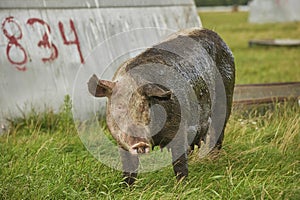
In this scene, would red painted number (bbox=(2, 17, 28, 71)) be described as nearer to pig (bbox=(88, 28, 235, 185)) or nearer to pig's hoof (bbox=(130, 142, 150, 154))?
pig (bbox=(88, 28, 235, 185))

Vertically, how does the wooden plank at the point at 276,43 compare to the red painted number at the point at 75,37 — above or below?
below

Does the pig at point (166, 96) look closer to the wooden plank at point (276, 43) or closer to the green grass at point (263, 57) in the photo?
the green grass at point (263, 57)

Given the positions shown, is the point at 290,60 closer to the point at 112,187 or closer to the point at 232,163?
the point at 232,163

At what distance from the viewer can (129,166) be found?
4.93 metres

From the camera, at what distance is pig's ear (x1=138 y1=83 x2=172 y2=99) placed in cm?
423

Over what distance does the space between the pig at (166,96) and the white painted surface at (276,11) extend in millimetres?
25000

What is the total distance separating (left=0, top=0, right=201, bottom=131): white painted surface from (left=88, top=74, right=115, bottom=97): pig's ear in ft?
8.68

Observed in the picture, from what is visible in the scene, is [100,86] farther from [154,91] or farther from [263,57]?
[263,57]

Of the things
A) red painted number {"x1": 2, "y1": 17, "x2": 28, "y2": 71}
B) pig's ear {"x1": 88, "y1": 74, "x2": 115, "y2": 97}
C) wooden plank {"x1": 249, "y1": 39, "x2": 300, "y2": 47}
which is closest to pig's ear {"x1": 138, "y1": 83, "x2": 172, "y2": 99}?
pig's ear {"x1": 88, "y1": 74, "x2": 115, "y2": 97}

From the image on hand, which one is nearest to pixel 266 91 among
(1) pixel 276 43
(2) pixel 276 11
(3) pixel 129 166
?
(3) pixel 129 166

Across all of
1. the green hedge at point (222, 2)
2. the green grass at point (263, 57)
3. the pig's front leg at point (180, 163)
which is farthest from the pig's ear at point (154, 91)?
the green hedge at point (222, 2)

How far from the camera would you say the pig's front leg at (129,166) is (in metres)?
4.86

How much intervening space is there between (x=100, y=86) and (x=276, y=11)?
27506mm

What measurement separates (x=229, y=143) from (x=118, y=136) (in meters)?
2.05
